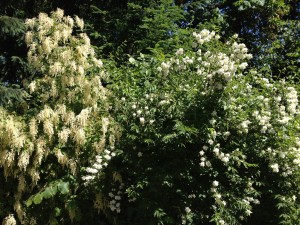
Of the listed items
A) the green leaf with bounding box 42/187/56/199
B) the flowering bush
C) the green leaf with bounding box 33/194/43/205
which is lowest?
the green leaf with bounding box 33/194/43/205

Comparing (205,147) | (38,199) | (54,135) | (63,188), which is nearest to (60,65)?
(54,135)

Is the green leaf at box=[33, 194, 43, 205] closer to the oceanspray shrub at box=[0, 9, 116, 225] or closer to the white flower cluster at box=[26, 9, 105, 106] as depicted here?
the oceanspray shrub at box=[0, 9, 116, 225]

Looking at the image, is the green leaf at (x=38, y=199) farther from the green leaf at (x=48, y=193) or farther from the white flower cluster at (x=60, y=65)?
the white flower cluster at (x=60, y=65)

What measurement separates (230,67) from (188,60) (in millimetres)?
652

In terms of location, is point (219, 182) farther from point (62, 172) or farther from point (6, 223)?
point (6, 223)

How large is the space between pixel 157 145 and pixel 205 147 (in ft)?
1.90

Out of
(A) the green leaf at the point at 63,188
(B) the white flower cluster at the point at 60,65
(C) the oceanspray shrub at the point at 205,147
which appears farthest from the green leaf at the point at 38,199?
(B) the white flower cluster at the point at 60,65

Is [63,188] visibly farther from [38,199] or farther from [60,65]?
[60,65]

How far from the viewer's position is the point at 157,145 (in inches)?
187

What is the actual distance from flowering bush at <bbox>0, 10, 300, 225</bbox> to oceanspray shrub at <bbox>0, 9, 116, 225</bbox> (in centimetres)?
1

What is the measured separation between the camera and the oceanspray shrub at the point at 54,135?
484cm

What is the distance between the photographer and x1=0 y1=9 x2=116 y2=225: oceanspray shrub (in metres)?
4.84

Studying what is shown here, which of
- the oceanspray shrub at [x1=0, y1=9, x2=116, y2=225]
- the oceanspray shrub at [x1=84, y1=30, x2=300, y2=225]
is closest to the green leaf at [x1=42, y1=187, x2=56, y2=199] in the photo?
the oceanspray shrub at [x1=0, y1=9, x2=116, y2=225]

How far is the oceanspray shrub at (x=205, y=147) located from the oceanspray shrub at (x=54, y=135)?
38 cm
